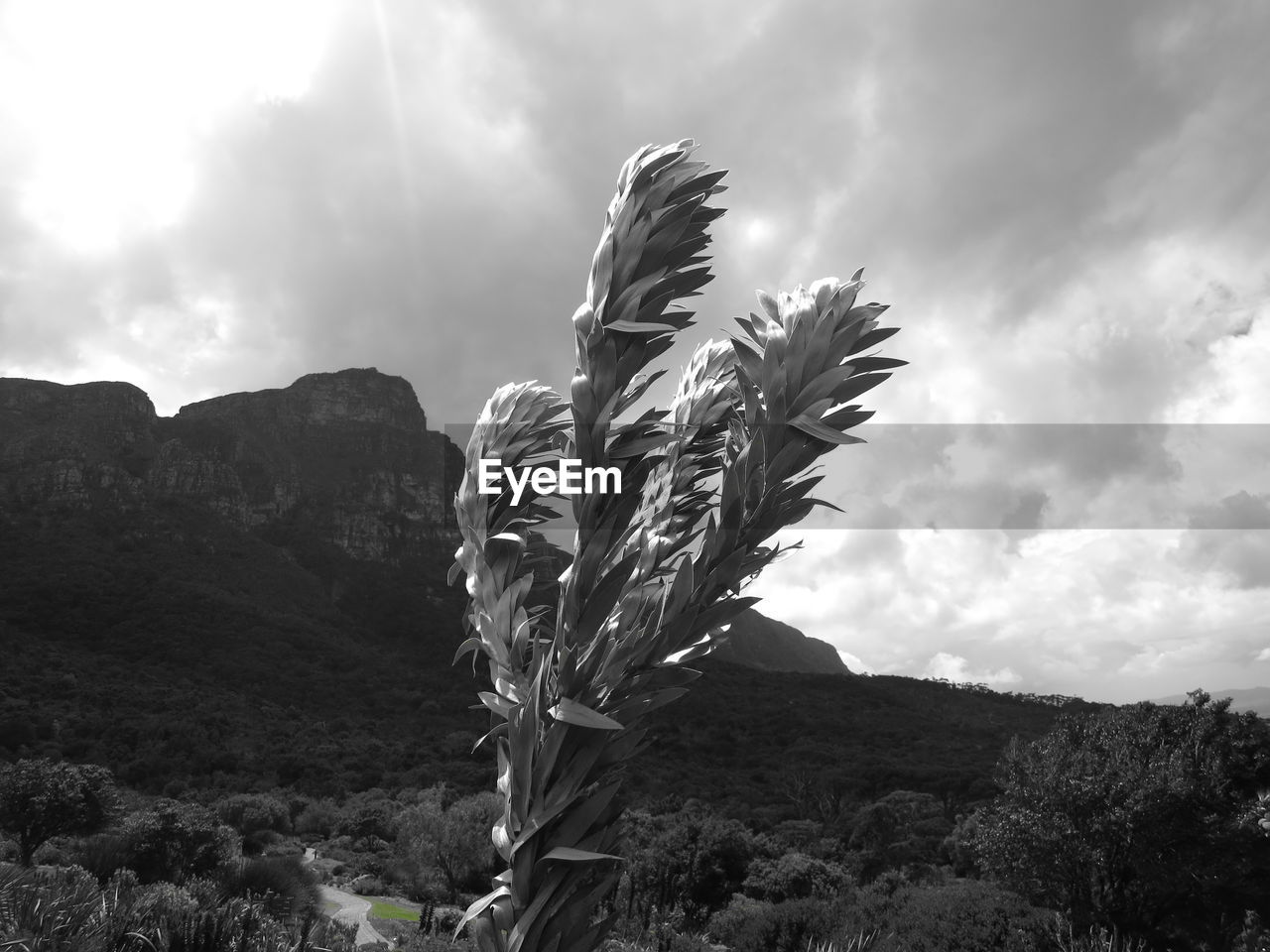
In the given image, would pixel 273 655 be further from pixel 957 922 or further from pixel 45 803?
pixel 957 922

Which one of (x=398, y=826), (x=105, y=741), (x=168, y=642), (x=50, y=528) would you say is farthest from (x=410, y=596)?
(x=398, y=826)

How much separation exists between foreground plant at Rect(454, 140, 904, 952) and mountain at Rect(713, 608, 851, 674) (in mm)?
89194

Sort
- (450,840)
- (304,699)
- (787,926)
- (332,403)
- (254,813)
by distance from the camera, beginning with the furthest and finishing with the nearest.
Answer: (332,403) < (304,699) < (254,813) < (450,840) < (787,926)

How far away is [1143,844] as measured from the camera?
16891mm

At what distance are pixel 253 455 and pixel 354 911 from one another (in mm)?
76723

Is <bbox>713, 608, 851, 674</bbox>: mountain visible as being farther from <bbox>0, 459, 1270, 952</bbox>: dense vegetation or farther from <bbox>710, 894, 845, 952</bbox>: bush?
<bbox>710, 894, 845, 952</bbox>: bush

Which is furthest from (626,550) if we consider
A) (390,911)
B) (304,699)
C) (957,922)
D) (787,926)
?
(304,699)

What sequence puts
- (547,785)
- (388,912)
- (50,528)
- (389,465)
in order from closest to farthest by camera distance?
(547,785) → (388,912) → (50,528) → (389,465)

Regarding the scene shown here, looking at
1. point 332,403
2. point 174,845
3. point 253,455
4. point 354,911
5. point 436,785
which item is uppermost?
point 332,403

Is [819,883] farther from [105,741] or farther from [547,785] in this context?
[105,741]

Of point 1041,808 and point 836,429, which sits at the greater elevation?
point 836,429

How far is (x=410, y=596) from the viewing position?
74.2 m

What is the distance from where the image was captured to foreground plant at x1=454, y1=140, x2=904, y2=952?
114cm

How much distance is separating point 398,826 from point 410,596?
44.1 m
